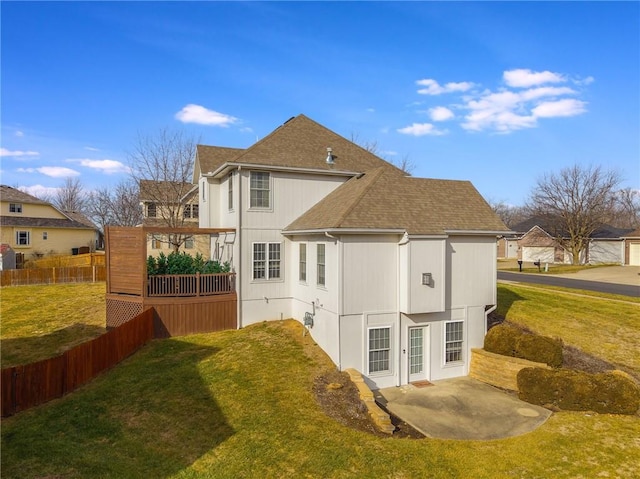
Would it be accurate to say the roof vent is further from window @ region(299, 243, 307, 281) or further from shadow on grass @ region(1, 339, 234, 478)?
shadow on grass @ region(1, 339, 234, 478)

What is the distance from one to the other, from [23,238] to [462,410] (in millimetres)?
44614

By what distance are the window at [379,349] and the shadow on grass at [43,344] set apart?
1174cm

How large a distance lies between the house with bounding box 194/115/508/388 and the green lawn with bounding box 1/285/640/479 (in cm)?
244

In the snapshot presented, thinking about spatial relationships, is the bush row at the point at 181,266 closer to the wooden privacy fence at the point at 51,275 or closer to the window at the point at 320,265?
the window at the point at 320,265

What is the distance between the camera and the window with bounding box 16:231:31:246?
39031 mm

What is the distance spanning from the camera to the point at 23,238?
39438 mm

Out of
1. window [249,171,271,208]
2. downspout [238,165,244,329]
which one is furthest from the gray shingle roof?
window [249,171,271,208]

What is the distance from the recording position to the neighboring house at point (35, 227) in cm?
3866

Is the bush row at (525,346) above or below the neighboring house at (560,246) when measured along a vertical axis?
below

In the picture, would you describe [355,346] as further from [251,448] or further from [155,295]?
[155,295]

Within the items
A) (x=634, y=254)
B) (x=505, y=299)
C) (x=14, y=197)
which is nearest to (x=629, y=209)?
(x=634, y=254)

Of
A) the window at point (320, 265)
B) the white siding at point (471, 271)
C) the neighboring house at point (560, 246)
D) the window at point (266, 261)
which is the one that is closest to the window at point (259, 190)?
the window at point (266, 261)

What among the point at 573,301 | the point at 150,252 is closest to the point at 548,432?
the point at 573,301

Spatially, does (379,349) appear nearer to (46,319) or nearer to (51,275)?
(46,319)
